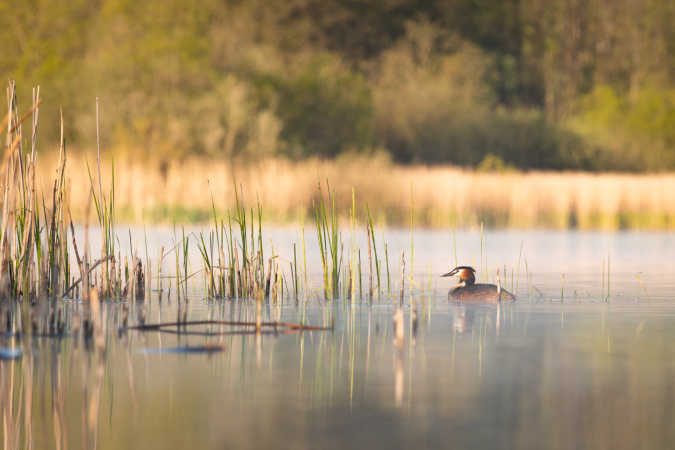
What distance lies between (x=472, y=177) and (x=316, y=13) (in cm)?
1896

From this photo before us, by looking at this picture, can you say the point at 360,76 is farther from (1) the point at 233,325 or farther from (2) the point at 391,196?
(1) the point at 233,325

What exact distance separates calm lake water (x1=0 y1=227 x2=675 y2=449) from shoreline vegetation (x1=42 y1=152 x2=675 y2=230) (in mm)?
8573

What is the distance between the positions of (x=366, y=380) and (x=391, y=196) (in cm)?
1436

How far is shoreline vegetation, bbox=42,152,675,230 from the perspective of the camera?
54.9 ft

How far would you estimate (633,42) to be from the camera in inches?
1625

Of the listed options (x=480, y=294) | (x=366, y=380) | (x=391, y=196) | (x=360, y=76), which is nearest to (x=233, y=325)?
(x=366, y=380)

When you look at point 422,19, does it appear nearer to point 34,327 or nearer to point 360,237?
point 360,237

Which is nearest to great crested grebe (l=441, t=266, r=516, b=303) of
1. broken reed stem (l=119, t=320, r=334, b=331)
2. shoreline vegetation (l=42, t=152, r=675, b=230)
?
broken reed stem (l=119, t=320, r=334, b=331)

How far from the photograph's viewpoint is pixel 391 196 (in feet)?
62.4

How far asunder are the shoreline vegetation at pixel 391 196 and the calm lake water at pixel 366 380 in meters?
8.57

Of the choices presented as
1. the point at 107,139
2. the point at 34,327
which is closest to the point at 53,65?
the point at 107,139

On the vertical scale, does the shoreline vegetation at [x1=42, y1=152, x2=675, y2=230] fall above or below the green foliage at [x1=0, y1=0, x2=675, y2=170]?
below

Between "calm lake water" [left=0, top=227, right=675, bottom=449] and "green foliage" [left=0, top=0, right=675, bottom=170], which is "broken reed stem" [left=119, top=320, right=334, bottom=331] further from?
"green foliage" [left=0, top=0, right=675, bottom=170]

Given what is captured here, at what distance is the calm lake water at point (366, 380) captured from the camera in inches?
150
